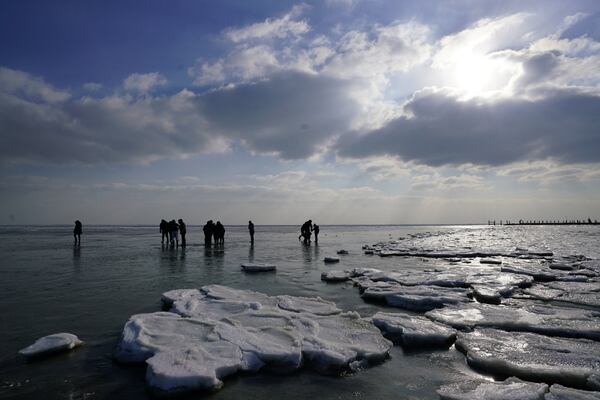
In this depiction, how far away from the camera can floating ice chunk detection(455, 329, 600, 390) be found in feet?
14.4

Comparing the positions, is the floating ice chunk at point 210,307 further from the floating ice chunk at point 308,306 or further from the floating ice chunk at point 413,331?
the floating ice chunk at point 413,331

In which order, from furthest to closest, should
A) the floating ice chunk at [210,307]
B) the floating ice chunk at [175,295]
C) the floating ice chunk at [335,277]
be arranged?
the floating ice chunk at [335,277], the floating ice chunk at [175,295], the floating ice chunk at [210,307]

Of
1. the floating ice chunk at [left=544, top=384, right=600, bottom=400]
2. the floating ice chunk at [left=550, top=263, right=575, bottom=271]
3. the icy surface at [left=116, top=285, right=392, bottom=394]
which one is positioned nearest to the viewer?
the floating ice chunk at [left=544, top=384, right=600, bottom=400]

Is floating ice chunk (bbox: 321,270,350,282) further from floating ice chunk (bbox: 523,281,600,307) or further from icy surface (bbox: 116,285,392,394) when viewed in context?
floating ice chunk (bbox: 523,281,600,307)

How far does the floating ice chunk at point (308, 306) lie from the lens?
7273 mm

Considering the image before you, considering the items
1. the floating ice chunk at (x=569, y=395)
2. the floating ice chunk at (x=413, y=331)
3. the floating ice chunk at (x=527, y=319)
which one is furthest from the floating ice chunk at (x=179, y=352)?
the floating ice chunk at (x=527, y=319)

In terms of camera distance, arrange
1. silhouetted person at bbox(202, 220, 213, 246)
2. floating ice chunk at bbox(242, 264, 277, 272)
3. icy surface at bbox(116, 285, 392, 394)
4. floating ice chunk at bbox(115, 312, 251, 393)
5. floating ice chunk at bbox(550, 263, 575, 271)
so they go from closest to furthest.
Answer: floating ice chunk at bbox(115, 312, 251, 393), icy surface at bbox(116, 285, 392, 394), floating ice chunk at bbox(242, 264, 277, 272), floating ice chunk at bbox(550, 263, 575, 271), silhouetted person at bbox(202, 220, 213, 246)

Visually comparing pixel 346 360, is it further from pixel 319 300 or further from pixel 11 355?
pixel 11 355

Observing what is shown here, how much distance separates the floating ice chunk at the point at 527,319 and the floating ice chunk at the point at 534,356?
35 cm

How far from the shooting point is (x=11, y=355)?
4953 mm

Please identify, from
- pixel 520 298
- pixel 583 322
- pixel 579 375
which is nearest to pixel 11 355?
pixel 579 375

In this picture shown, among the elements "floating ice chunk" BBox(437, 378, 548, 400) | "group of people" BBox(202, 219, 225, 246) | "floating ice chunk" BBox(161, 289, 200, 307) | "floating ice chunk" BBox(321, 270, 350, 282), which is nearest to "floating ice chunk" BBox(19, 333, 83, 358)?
"floating ice chunk" BBox(161, 289, 200, 307)

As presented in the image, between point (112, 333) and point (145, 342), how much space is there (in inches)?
55.8

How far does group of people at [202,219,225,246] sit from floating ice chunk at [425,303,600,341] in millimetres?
20384
